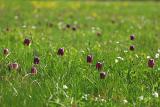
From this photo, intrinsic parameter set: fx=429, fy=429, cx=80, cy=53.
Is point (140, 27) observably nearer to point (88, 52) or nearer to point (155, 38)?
point (155, 38)

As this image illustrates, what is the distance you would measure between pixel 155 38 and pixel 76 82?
218 inches

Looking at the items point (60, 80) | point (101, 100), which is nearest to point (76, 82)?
point (60, 80)

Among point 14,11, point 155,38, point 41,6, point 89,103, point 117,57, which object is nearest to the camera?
point 89,103

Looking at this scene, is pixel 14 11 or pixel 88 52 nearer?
pixel 88 52

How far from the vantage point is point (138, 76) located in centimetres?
590

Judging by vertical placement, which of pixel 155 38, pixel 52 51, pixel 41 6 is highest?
pixel 52 51

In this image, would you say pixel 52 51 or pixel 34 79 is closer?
pixel 34 79

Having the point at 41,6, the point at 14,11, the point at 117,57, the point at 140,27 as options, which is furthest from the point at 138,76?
the point at 41,6

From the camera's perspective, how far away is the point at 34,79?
552cm

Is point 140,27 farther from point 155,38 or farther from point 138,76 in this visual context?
point 138,76

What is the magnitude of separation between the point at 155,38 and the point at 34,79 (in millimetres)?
5614

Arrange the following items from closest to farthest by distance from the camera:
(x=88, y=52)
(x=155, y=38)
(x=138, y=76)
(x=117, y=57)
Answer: (x=138, y=76)
(x=117, y=57)
(x=88, y=52)
(x=155, y=38)

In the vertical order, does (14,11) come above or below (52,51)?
below

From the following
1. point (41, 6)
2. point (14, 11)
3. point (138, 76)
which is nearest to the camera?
point (138, 76)
